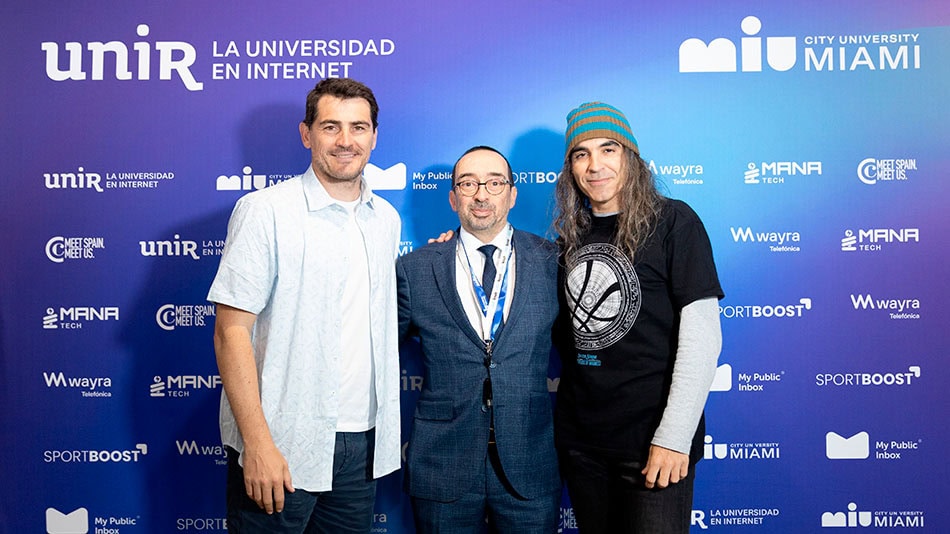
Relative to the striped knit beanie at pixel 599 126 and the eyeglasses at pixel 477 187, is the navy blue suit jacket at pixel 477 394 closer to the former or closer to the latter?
the eyeglasses at pixel 477 187

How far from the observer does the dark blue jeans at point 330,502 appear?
190 centimetres

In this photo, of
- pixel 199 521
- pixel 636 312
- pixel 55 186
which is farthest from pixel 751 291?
pixel 55 186

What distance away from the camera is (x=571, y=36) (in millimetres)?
2660

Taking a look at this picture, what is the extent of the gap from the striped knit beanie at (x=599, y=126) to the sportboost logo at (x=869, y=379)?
1.38 m

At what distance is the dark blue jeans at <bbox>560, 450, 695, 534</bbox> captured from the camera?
6.12ft

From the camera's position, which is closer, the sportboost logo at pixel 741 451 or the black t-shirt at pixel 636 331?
the black t-shirt at pixel 636 331

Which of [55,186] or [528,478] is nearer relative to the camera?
[528,478]

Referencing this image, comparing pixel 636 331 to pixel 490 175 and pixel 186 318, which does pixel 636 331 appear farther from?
pixel 186 318

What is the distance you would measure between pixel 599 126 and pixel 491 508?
1266 mm

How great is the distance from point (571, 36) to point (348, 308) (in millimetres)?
1507

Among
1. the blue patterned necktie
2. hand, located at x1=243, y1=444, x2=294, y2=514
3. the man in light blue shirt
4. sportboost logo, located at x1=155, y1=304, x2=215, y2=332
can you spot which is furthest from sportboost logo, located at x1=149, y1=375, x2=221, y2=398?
the blue patterned necktie

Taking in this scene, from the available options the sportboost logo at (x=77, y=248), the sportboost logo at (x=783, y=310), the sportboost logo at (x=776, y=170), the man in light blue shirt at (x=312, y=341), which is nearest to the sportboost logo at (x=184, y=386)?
the sportboost logo at (x=77, y=248)

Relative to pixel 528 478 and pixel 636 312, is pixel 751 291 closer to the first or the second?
pixel 636 312

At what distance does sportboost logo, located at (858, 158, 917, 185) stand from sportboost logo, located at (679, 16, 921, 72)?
39cm
